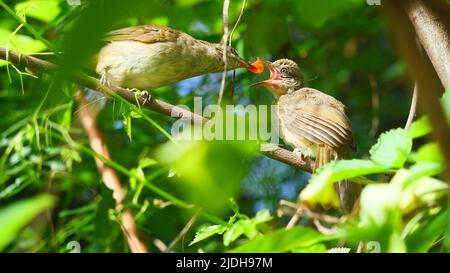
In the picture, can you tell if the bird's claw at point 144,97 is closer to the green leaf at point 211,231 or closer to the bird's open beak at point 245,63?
the bird's open beak at point 245,63

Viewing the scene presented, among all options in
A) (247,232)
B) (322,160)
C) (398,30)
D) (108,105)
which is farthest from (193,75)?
(398,30)

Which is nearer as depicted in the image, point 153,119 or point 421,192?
point 421,192

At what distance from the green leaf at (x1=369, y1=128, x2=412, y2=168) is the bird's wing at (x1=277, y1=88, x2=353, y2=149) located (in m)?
1.35

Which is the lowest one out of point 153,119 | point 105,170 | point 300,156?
point 300,156

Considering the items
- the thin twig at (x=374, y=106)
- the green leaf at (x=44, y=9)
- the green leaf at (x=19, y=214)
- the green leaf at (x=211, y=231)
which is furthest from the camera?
the thin twig at (x=374, y=106)

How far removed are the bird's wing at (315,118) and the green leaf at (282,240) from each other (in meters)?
1.44

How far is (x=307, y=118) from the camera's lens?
236 cm

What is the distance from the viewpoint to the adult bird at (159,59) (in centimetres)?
232

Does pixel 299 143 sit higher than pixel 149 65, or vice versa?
pixel 149 65

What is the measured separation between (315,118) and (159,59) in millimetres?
631

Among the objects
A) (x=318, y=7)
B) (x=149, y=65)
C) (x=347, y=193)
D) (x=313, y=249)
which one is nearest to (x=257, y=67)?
(x=149, y=65)

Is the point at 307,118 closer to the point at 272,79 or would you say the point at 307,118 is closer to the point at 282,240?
the point at 272,79

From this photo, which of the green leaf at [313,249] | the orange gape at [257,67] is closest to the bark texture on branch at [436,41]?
the green leaf at [313,249]

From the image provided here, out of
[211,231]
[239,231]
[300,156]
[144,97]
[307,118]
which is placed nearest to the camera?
[239,231]
